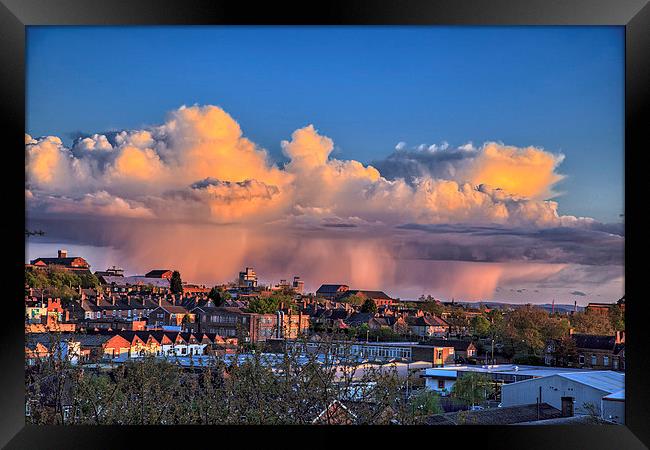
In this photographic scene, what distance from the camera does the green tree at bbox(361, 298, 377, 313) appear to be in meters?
3.64

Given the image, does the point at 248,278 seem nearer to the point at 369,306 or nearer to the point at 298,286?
the point at 298,286

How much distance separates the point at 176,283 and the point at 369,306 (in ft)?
3.62

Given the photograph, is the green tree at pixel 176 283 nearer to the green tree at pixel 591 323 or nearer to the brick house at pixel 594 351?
the brick house at pixel 594 351

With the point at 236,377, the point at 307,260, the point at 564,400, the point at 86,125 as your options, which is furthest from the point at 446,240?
the point at 86,125

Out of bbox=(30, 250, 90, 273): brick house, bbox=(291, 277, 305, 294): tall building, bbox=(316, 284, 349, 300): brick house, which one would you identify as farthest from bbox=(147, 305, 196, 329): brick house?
bbox=(316, 284, 349, 300): brick house

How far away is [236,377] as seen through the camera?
349cm

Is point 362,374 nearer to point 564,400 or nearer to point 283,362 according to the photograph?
point 283,362

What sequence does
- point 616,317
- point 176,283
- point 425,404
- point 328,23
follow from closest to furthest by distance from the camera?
point 328,23
point 616,317
point 425,404
point 176,283

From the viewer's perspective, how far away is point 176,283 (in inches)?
145

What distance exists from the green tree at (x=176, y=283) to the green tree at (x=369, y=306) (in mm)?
1038

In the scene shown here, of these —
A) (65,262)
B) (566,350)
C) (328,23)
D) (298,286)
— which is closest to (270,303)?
(298,286)

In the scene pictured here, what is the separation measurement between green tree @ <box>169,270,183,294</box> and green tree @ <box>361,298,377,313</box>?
1.04 m

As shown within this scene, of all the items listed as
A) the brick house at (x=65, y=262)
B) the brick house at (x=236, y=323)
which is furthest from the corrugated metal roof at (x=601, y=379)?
the brick house at (x=65, y=262)

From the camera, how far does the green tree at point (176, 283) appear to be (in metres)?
3.69
